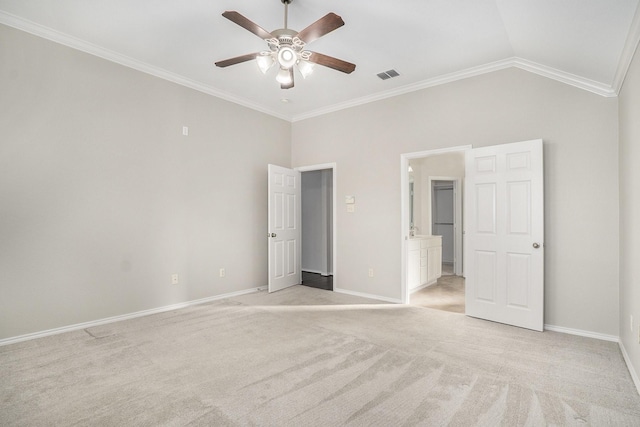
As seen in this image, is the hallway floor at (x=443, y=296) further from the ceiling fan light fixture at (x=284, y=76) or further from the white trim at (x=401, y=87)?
the ceiling fan light fixture at (x=284, y=76)

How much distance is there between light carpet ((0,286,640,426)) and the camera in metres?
1.94

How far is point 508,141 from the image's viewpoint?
371cm

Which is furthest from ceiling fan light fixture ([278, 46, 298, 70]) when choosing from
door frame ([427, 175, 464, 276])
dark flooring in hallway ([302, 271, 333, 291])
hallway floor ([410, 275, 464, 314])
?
door frame ([427, 175, 464, 276])

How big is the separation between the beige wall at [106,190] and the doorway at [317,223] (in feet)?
7.33

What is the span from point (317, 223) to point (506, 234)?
4198mm

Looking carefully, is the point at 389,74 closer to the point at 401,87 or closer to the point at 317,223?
the point at 401,87

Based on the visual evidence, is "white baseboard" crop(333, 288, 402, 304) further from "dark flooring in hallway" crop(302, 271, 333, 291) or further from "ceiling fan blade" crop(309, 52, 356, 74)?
"ceiling fan blade" crop(309, 52, 356, 74)

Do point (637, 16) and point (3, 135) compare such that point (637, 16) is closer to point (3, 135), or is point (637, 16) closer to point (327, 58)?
point (327, 58)

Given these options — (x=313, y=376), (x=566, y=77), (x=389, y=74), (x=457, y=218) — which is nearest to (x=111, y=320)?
(x=313, y=376)

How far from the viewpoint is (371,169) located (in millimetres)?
4883

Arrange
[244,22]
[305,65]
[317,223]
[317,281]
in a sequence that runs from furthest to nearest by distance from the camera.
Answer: [317,223]
[317,281]
[305,65]
[244,22]

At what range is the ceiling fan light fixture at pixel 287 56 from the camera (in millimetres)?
2643

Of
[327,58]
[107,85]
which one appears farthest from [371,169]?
[107,85]

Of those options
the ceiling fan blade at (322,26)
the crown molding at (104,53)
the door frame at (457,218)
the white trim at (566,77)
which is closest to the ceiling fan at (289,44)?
the ceiling fan blade at (322,26)
